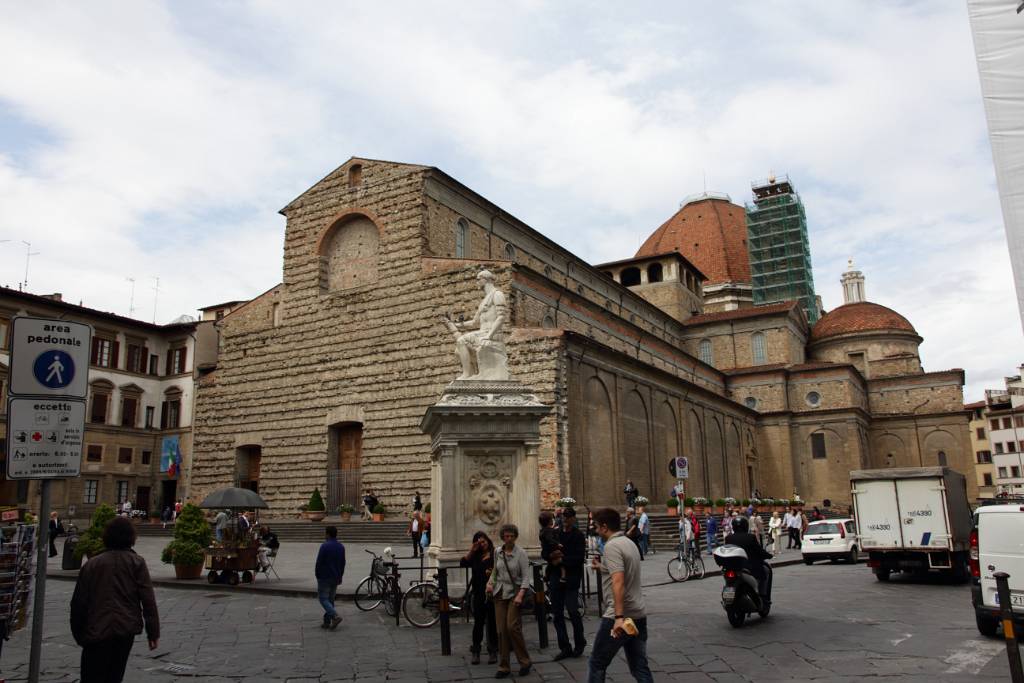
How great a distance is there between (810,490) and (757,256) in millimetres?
21327

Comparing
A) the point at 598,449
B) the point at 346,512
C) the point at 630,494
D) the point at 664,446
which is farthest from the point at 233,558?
the point at 664,446

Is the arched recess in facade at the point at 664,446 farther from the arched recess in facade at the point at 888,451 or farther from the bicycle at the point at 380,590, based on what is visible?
the arched recess in facade at the point at 888,451

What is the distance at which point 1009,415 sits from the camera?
7506 centimetres

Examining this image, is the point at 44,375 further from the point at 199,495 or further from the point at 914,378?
the point at 914,378

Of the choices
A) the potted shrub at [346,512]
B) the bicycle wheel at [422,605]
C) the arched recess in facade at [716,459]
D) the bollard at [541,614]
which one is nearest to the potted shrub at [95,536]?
the bicycle wheel at [422,605]

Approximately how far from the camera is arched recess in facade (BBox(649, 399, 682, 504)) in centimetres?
3266

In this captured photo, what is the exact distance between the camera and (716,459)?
1588 inches

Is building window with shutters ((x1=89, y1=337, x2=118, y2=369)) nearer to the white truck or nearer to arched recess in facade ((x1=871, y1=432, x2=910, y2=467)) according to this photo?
the white truck

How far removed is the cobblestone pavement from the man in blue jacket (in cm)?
19

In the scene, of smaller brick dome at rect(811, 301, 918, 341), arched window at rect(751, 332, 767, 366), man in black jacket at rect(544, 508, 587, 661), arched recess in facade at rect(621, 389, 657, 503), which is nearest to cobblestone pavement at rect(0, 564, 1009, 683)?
man in black jacket at rect(544, 508, 587, 661)

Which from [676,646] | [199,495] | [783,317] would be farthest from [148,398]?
[676,646]

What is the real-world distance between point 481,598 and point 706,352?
4648cm

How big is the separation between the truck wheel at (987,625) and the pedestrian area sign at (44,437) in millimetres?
9607

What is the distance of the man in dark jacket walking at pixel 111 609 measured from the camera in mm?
5531
